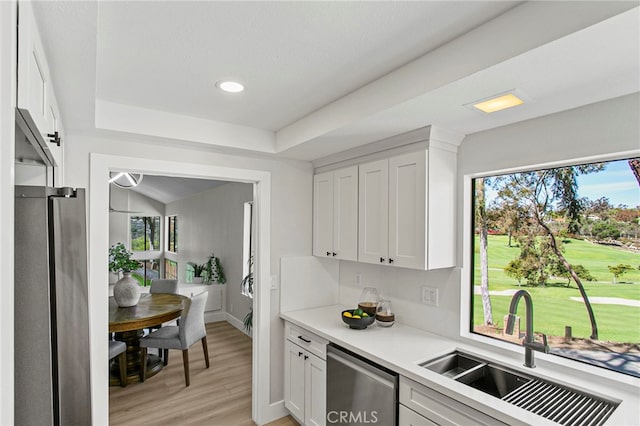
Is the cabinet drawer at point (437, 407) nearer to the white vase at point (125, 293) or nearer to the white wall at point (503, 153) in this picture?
the white wall at point (503, 153)

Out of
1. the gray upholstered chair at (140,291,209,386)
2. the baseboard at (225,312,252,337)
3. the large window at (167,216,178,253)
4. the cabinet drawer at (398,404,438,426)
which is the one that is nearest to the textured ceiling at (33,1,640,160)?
the cabinet drawer at (398,404,438,426)

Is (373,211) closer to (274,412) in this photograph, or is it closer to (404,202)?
(404,202)

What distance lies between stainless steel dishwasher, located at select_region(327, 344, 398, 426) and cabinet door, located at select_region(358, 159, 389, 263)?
0.69 meters

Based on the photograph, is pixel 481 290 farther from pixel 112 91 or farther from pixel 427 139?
pixel 112 91

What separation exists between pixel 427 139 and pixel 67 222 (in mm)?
1807

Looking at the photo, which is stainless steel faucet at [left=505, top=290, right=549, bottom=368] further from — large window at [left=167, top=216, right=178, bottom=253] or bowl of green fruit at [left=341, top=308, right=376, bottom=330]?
large window at [left=167, top=216, right=178, bottom=253]

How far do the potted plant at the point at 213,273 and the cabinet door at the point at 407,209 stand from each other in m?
4.43

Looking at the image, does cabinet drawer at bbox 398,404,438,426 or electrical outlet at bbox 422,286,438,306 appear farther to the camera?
electrical outlet at bbox 422,286,438,306

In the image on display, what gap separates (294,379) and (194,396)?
1.26 meters

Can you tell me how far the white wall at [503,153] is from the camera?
1.63m

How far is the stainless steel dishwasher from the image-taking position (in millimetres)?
1933

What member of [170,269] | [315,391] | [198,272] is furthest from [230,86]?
[170,269]

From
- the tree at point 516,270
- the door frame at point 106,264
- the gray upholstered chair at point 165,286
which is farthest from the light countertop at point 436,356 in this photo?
the gray upholstered chair at point 165,286

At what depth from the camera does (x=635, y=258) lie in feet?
5.44
